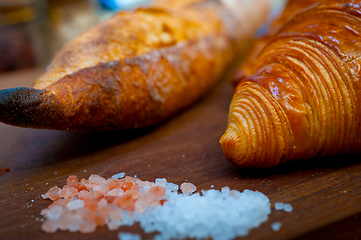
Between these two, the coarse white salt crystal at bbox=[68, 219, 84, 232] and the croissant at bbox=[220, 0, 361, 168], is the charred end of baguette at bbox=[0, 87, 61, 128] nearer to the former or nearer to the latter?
the coarse white salt crystal at bbox=[68, 219, 84, 232]

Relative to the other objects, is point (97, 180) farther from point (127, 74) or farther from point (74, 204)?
point (127, 74)

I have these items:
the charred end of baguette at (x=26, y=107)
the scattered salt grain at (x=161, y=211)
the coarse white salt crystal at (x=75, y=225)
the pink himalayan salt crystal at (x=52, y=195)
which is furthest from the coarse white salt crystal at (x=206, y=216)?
the charred end of baguette at (x=26, y=107)

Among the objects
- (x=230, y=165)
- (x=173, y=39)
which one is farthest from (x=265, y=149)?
(x=173, y=39)

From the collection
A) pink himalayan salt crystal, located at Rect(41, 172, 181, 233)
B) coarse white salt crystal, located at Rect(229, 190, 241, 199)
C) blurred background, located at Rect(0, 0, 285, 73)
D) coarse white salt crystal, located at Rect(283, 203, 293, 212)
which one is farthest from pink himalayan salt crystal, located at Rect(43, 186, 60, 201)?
blurred background, located at Rect(0, 0, 285, 73)

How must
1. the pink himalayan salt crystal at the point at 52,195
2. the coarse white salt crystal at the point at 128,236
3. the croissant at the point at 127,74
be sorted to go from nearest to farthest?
the coarse white salt crystal at the point at 128,236
the pink himalayan salt crystal at the point at 52,195
the croissant at the point at 127,74

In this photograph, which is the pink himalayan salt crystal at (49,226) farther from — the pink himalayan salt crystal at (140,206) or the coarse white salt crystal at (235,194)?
the coarse white salt crystal at (235,194)

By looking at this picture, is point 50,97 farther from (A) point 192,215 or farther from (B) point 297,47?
(B) point 297,47
